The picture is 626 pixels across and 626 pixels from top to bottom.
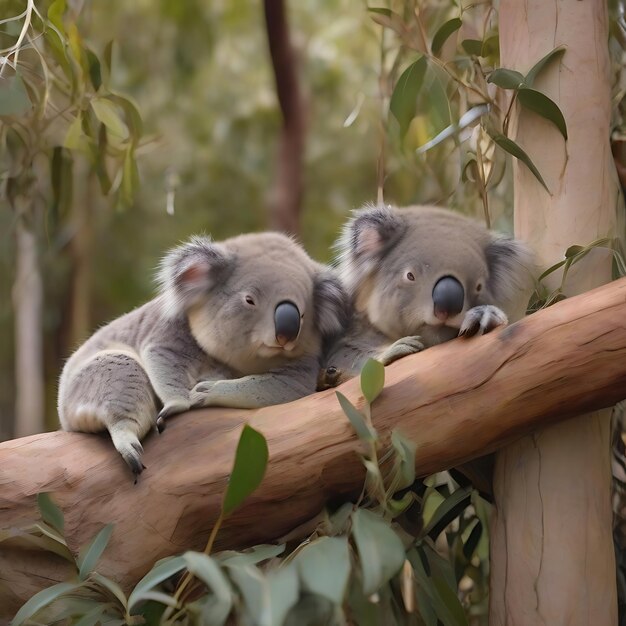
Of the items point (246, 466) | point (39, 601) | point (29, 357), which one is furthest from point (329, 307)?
point (29, 357)

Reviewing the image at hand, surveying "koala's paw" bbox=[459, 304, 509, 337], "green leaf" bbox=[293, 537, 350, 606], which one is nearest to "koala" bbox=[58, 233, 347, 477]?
"koala's paw" bbox=[459, 304, 509, 337]

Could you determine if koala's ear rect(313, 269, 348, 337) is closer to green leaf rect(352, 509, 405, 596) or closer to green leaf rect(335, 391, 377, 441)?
green leaf rect(335, 391, 377, 441)

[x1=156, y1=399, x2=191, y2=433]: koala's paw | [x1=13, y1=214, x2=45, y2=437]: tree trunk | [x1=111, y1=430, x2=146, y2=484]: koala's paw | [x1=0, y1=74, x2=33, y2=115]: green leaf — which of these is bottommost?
[x1=13, y1=214, x2=45, y2=437]: tree trunk

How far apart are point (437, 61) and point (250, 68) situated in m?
5.81

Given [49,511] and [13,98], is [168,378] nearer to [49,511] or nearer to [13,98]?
[49,511]

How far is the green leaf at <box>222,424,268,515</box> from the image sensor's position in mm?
1836

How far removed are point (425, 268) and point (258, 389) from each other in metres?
0.55

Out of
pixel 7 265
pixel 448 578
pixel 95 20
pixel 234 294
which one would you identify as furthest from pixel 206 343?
pixel 95 20

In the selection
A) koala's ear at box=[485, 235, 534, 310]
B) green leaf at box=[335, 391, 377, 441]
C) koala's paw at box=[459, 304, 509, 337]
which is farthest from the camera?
koala's ear at box=[485, 235, 534, 310]

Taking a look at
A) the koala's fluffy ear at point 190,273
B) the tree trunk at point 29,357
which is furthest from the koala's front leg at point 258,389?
the tree trunk at point 29,357

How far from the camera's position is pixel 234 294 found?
2480 mm

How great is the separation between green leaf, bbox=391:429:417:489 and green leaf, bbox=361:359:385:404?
108 millimetres

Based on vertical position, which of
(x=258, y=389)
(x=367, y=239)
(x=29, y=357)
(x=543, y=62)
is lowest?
(x=29, y=357)

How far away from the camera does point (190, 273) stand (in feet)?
8.30
